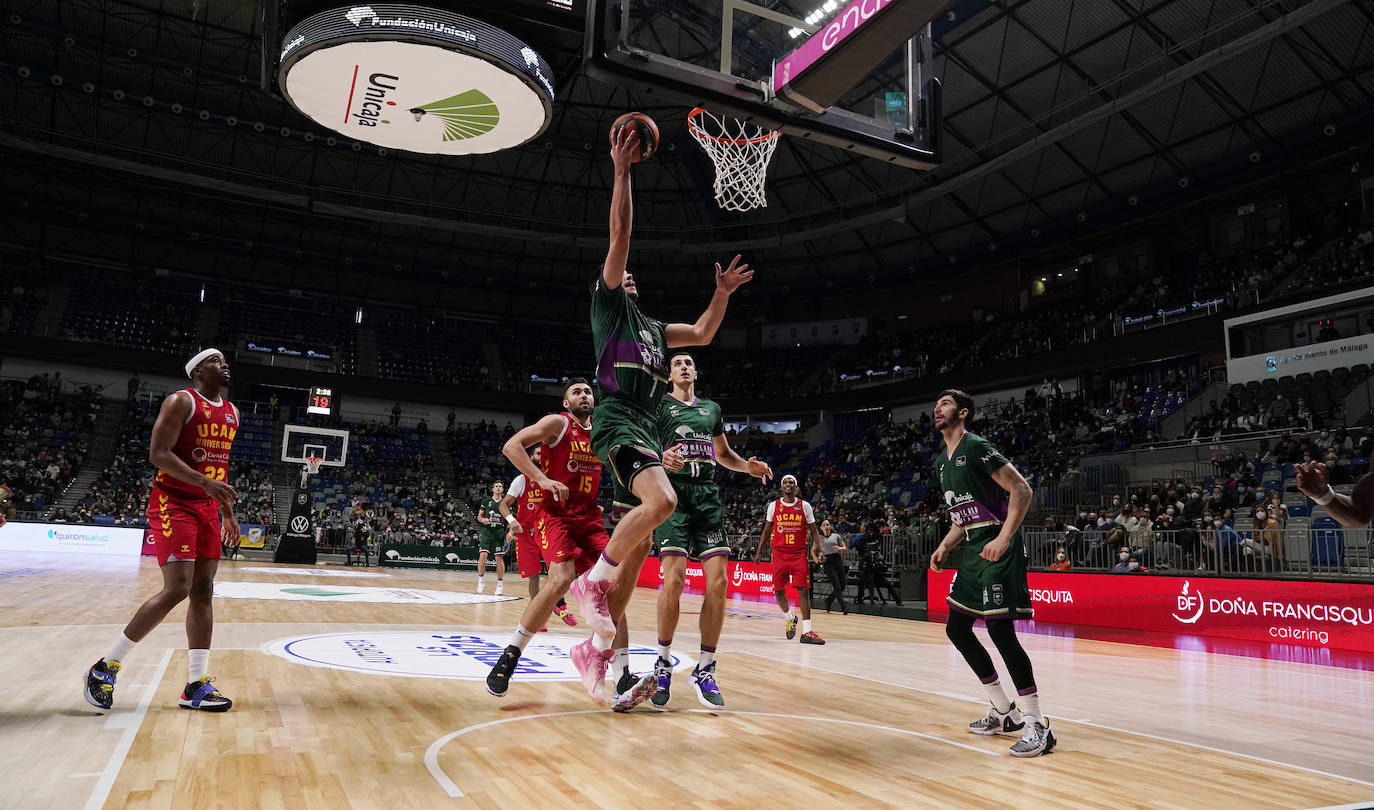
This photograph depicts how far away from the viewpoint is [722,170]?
44.0 feet

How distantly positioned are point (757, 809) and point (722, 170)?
1145 centimetres

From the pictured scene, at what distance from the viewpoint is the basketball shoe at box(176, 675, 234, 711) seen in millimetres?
4535

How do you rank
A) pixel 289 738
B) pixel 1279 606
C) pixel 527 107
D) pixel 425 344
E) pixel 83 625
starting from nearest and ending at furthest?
pixel 289 738 → pixel 83 625 → pixel 1279 606 → pixel 527 107 → pixel 425 344

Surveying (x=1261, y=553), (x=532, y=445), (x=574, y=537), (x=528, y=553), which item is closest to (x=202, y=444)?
(x=532, y=445)

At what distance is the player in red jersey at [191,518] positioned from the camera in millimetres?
4586

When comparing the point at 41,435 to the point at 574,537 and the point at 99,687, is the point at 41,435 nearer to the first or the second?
the point at 99,687

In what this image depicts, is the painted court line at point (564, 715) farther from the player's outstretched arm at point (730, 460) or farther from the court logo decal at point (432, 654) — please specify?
the player's outstretched arm at point (730, 460)

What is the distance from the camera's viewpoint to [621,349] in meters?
4.82

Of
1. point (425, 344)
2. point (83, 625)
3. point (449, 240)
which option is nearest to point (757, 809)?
point (83, 625)

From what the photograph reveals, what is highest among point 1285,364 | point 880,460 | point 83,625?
point 1285,364

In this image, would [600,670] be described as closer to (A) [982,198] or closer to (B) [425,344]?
(A) [982,198]

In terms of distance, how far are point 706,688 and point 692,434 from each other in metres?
1.72

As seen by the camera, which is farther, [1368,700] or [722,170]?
[722,170]

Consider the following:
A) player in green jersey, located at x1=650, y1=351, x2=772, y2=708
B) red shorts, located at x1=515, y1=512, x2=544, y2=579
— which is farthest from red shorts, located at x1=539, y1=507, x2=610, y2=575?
red shorts, located at x1=515, y1=512, x2=544, y2=579
